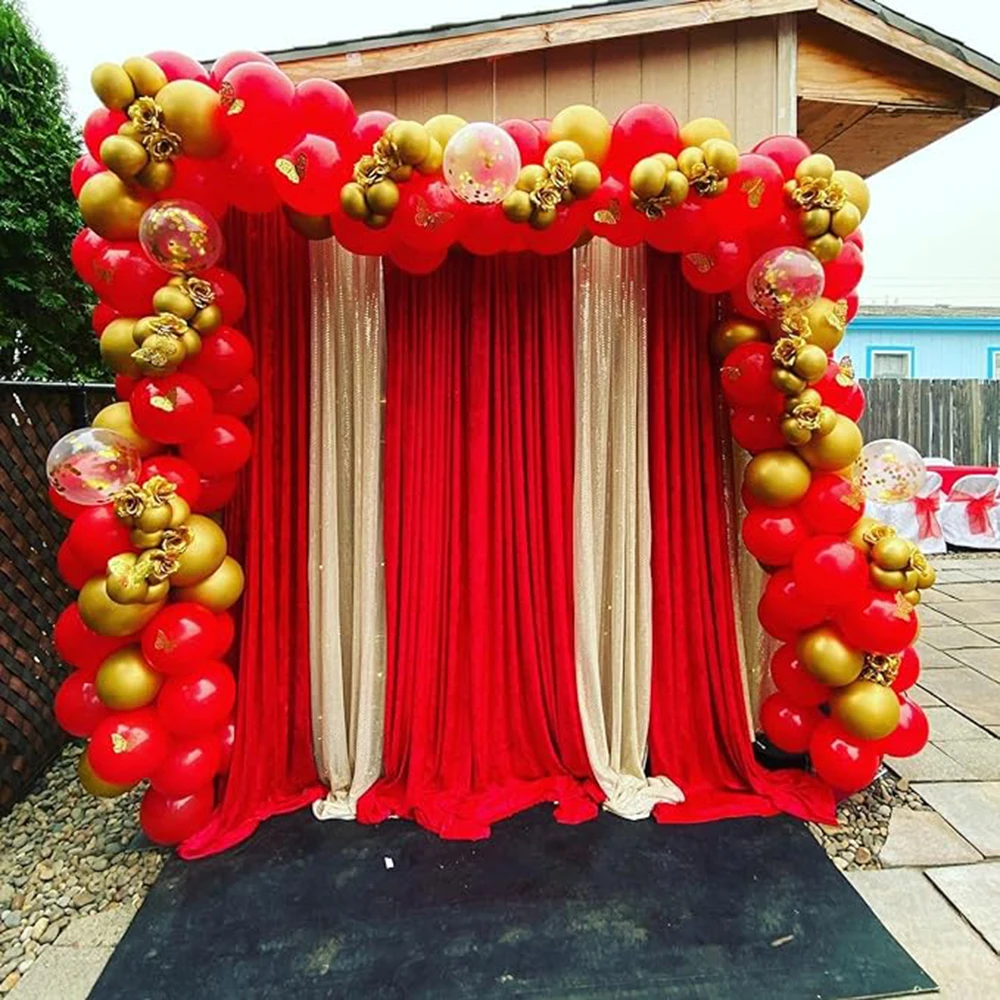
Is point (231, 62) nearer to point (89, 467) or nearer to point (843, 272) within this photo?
point (89, 467)

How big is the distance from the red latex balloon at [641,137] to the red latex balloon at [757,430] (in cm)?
88

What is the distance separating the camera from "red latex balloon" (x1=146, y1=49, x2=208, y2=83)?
204 centimetres

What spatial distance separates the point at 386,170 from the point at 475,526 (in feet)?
3.98

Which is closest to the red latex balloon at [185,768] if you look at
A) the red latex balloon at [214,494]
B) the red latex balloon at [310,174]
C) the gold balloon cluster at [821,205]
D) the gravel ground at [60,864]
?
the gravel ground at [60,864]

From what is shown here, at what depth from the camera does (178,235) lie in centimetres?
197

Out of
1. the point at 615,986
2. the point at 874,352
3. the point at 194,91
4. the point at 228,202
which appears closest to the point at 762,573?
the point at 615,986

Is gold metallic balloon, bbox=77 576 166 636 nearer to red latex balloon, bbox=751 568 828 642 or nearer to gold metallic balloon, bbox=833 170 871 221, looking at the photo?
red latex balloon, bbox=751 568 828 642

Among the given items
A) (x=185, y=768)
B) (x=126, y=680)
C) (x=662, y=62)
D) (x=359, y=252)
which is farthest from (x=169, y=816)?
(x=662, y=62)

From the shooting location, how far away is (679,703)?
264 cm

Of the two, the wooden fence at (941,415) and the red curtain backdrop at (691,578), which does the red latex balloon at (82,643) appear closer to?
the red curtain backdrop at (691,578)

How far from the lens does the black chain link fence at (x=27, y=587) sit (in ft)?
8.90

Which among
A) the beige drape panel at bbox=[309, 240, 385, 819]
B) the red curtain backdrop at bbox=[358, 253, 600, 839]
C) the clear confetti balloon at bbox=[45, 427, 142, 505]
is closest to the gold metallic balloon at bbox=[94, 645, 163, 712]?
the clear confetti balloon at bbox=[45, 427, 142, 505]

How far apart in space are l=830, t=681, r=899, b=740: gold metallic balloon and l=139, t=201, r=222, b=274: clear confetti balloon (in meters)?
2.46

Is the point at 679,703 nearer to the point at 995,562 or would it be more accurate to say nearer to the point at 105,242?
the point at 105,242
